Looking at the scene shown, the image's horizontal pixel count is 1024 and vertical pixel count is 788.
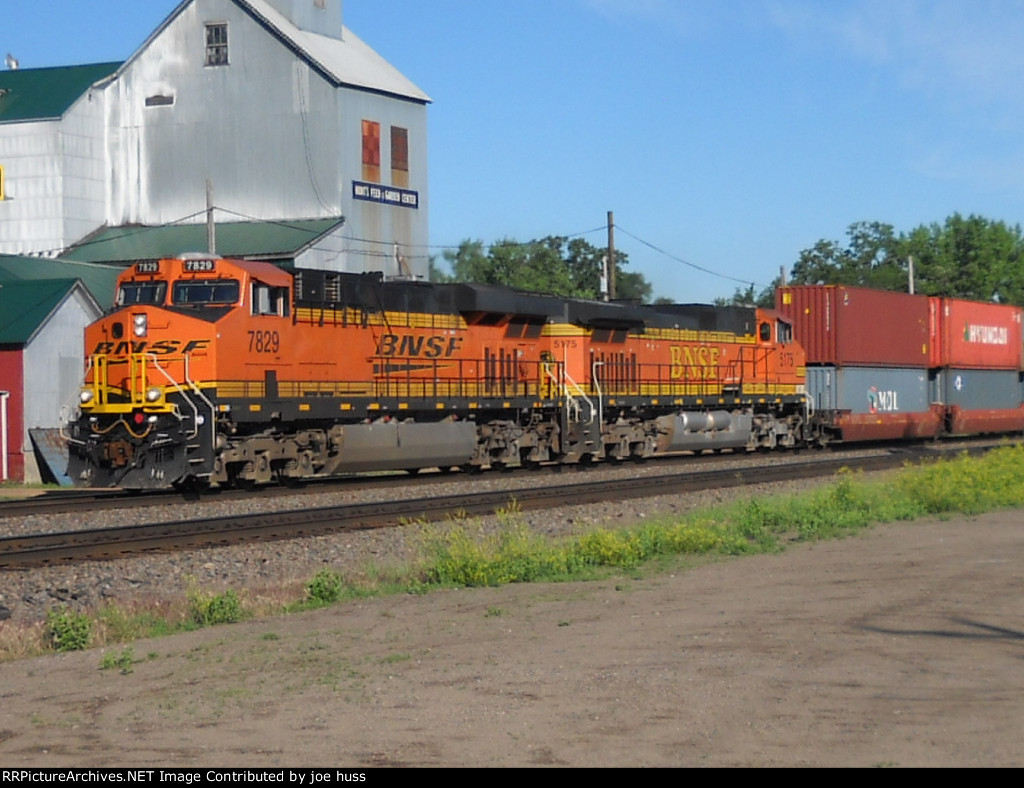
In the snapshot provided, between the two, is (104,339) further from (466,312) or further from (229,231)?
(229,231)

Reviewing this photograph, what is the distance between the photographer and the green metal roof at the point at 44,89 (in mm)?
52312

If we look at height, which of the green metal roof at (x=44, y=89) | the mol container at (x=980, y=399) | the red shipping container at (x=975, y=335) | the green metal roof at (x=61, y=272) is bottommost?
the mol container at (x=980, y=399)

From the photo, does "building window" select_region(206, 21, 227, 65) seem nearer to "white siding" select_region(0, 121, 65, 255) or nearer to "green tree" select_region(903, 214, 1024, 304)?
"white siding" select_region(0, 121, 65, 255)

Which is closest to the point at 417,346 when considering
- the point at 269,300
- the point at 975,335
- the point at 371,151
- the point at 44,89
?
the point at 269,300

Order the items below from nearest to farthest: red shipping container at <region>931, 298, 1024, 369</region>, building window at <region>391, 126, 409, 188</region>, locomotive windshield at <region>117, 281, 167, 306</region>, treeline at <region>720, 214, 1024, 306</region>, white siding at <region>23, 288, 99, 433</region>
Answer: locomotive windshield at <region>117, 281, 167, 306</region>, white siding at <region>23, 288, 99, 433</region>, red shipping container at <region>931, 298, 1024, 369</region>, building window at <region>391, 126, 409, 188</region>, treeline at <region>720, 214, 1024, 306</region>

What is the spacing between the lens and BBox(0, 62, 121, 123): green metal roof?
5231 cm

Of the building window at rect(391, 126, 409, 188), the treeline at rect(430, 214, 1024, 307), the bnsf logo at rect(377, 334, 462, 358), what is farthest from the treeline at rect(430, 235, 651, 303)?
the bnsf logo at rect(377, 334, 462, 358)

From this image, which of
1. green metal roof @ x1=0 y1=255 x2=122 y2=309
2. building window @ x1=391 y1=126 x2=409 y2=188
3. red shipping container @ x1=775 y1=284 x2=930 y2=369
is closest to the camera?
red shipping container @ x1=775 y1=284 x2=930 y2=369

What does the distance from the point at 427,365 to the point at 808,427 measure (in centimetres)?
1487

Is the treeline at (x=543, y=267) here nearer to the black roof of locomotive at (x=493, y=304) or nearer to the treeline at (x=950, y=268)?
the treeline at (x=950, y=268)

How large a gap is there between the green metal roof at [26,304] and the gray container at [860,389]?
67.1 feet

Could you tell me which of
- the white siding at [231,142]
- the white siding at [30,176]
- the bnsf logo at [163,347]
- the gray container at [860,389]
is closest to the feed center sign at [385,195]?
the white siding at [231,142]

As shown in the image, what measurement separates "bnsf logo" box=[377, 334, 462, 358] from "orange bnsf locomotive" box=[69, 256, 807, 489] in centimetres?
4
